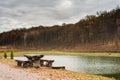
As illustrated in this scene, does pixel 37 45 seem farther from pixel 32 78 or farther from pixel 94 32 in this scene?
pixel 32 78

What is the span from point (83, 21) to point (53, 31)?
22.4m

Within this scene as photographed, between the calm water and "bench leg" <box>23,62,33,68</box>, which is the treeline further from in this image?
"bench leg" <box>23,62,33,68</box>

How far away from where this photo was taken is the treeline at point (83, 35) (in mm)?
146500

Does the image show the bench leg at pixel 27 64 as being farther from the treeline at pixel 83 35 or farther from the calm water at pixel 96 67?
the treeline at pixel 83 35

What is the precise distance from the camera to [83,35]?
16288cm

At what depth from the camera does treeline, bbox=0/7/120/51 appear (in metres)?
146

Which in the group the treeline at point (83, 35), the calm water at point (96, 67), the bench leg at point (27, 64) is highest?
the treeline at point (83, 35)

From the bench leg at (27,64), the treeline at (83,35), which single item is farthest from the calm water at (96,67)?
the treeline at (83,35)

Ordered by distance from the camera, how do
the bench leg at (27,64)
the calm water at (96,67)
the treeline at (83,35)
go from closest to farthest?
the calm water at (96,67) < the bench leg at (27,64) < the treeline at (83,35)

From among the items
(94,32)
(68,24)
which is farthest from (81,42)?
(68,24)

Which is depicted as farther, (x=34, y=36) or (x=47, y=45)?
(x=34, y=36)

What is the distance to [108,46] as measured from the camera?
139 metres

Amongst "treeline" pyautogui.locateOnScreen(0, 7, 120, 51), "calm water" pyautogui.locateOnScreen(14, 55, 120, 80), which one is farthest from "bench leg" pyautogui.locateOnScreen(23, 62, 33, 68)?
"treeline" pyautogui.locateOnScreen(0, 7, 120, 51)

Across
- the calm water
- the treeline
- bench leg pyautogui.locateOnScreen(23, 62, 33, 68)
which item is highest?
the treeline
